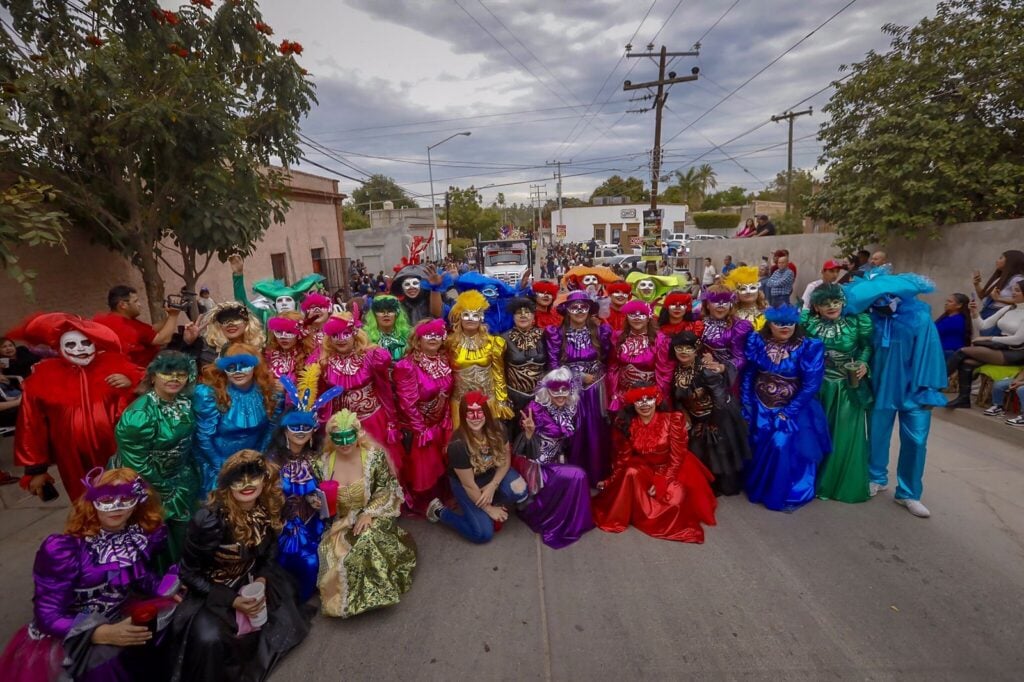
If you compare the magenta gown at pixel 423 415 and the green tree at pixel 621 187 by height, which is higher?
the green tree at pixel 621 187

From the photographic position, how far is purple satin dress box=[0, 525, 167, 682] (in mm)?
2254

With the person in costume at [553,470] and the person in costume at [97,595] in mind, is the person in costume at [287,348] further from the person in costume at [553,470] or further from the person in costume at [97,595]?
the person in costume at [553,470]

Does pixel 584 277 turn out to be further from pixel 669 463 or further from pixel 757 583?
pixel 757 583

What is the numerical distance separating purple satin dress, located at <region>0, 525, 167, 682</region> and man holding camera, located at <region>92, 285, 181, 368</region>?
6.24 feet

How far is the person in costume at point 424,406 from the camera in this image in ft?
13.2

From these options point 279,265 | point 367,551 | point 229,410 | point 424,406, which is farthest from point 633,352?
point 279,265

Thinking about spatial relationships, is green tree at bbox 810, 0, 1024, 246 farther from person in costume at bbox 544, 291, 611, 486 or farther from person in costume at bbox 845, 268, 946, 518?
person in costume at bbox 544, 291, 611, 486

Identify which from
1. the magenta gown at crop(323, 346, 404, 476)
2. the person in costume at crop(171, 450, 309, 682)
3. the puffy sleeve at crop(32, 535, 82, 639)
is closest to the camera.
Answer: the puffy sleeve at crop(32, 535, 82, 639)

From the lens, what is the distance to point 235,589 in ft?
8.72

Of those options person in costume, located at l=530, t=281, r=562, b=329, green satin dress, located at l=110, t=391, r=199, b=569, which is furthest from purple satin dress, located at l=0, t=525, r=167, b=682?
person in costume, located at l=530, t=281, r=562, b=329

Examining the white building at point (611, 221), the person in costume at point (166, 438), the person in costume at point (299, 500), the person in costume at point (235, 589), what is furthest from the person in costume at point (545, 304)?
the white building at point (611, 221)

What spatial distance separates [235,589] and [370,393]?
1.62m

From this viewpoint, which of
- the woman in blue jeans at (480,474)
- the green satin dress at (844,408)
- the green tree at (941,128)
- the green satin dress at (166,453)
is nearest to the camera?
the green satin dress at (166,453)

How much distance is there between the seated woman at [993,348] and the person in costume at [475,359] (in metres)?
4.75
